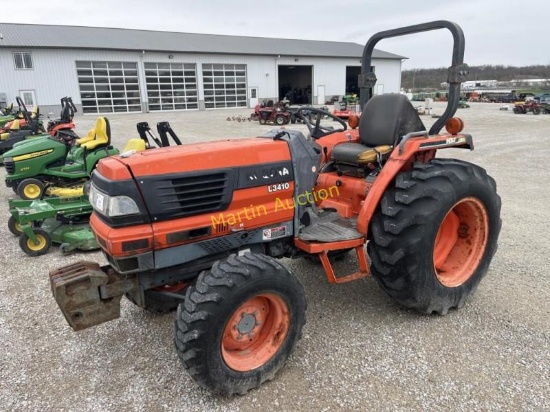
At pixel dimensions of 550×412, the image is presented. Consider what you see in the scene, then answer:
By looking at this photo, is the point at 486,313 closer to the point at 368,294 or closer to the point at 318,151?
the point at 368,294

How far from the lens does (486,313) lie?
3.14 m

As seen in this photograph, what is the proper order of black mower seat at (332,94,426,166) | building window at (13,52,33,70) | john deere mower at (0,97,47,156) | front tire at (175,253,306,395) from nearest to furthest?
1. front tire at (175,253,306,395)
2. black mower seat at (332,94,426,166)
3. john deere mower at (0,97,47,156)
4. building window at (13,52,33,70)

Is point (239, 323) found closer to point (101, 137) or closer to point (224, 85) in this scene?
point (101, 137)

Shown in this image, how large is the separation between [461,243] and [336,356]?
1449 millimetres

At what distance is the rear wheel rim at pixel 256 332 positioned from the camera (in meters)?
2.40

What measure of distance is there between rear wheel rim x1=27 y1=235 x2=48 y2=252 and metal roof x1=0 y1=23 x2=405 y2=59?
21801mm

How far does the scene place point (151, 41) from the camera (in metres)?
27.3

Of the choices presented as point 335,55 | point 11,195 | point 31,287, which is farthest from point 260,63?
point 31,287

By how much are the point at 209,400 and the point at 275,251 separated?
100 centimetres

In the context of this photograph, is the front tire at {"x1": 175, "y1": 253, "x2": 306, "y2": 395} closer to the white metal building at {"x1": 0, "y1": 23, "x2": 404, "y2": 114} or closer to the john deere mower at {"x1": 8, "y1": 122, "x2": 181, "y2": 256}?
the john deere mower at {"x1": 8, "y1": 122, "x2": 181, "y2": 256}

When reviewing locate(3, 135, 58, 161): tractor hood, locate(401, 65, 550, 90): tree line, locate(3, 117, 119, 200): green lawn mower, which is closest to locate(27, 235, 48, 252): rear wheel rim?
locate(3, 117, 119, 200): green lawn mower

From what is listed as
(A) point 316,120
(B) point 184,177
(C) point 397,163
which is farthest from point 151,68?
(B) point 184,177

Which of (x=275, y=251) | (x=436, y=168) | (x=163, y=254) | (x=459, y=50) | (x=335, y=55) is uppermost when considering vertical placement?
(x=335, y=55)

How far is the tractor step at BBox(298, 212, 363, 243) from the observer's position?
2.90 meters
